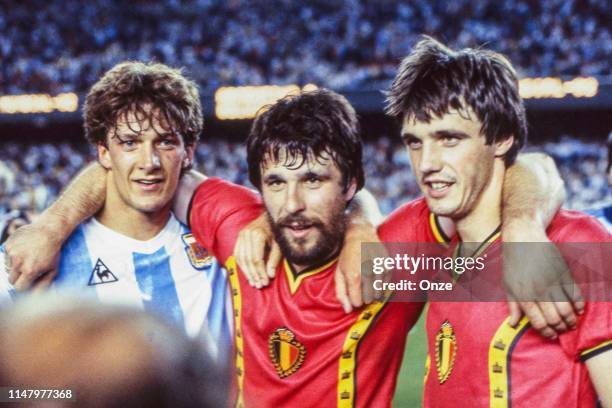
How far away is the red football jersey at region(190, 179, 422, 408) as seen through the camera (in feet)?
6.10

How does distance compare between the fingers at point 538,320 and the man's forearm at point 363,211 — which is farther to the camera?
the man's forearm at point 363,211

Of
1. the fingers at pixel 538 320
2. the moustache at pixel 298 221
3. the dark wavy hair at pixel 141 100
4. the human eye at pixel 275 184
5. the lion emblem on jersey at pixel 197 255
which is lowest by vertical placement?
the fingers at pixel 538 320

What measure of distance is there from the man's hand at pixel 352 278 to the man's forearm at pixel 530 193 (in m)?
0.40

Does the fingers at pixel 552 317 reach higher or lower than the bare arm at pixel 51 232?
lower

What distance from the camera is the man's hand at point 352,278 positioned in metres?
1.85

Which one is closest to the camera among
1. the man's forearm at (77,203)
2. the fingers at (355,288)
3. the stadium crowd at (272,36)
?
the fingers at (355,288)

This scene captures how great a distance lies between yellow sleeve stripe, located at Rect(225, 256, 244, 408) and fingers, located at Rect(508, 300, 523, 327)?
2.68 feet

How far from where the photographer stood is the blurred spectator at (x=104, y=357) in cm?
57

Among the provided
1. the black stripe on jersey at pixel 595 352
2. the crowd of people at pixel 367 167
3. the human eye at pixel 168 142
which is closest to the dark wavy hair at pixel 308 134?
the human eye at pixel 168 142

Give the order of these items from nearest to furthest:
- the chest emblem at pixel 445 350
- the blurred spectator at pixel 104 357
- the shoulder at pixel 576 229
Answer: the blurred spectator at pixel 104 357 → the shoulder at pixel 576 229 → the chest emblem at pixel 445 350

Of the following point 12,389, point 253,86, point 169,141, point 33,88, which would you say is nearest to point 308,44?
point 253,86

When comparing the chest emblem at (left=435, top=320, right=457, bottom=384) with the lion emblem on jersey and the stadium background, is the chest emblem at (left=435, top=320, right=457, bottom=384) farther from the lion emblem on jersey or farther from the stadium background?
the stadium background

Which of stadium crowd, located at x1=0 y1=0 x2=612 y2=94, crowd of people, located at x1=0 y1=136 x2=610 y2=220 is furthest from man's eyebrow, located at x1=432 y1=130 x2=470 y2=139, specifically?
stadium crowd, located at x1=0 y1=0 x2=612 y2=94

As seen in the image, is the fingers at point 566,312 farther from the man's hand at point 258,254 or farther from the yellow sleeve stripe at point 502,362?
the man's hand at point 258,254
